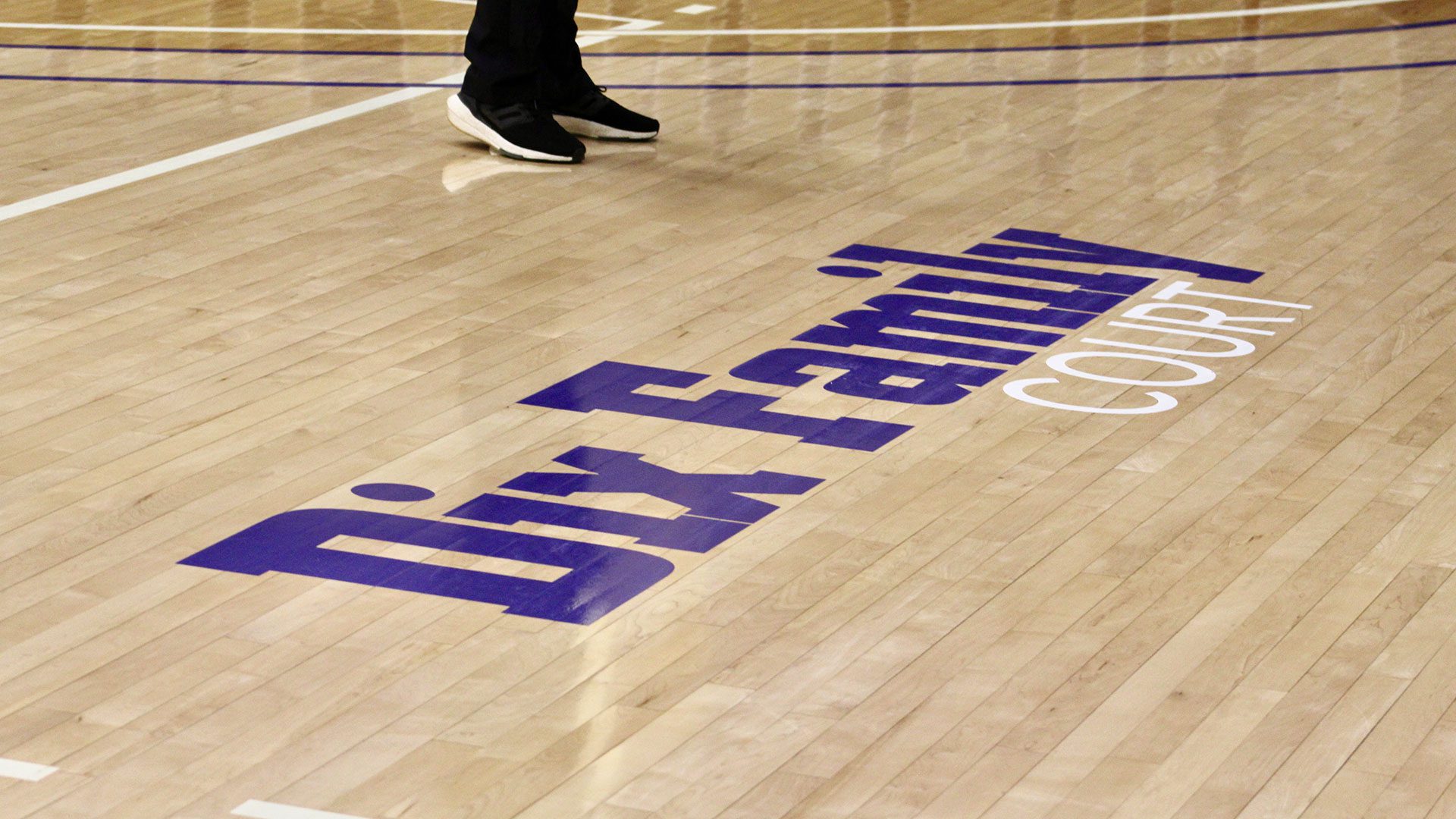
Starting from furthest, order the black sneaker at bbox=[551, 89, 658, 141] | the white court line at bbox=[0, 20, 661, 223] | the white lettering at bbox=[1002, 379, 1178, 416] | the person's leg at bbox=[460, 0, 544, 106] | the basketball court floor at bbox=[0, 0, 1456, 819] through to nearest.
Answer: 1. the black sneaker at bbox=[551, 89, 658, 141]
2. the person's leg at bbox=[460, 0, 544, 106]
3. the white court line at bbox=[0, 20, 661, 223]
4. the white lettering at bbox=[1002, 379, 1178, 416]
5. the basketball court floor at bbox=[0, 0, 1456, 819]

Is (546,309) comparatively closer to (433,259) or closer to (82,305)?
(433,259)

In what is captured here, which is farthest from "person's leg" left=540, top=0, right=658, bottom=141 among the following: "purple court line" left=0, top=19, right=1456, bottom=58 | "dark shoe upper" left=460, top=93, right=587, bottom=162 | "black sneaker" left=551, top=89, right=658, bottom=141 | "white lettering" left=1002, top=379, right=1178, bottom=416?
"white lettering" left=1002, top=379, right=1178, bottom=416

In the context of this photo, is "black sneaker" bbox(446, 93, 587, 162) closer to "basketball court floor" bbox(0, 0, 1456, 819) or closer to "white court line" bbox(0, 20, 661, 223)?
"basketball court floor" bbox(0, 0, 1456, 819)

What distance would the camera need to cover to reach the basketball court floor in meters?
2.45

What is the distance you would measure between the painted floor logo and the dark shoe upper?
1.02 metres

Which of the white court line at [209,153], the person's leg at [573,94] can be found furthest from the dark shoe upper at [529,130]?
the white court line at [209,153]

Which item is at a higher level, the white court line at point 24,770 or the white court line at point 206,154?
the white court line at point 206,154

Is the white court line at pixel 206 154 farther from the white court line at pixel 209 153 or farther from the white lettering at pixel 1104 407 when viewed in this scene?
the white lettering at pixel 1104 407

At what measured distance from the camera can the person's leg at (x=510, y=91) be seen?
5141 millimetres

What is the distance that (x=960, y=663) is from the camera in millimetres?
2664

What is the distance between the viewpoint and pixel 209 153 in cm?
523

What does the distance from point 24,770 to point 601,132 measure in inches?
131

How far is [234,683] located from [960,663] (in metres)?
0.94

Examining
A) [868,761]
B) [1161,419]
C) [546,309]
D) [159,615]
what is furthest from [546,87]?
[868,761]
